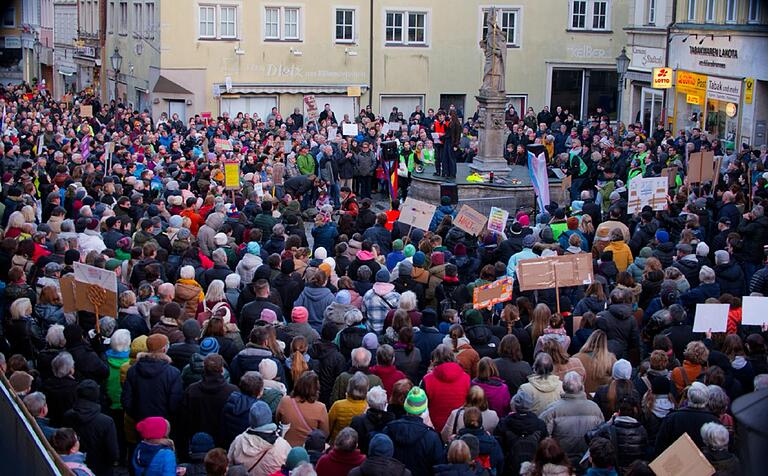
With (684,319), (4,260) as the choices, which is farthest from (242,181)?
(684,319)

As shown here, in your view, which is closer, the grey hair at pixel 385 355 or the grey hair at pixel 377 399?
the grey hair at pixel 377 399

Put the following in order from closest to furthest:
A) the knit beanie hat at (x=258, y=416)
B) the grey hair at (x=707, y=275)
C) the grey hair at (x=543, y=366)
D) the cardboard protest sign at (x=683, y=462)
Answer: the cardboard protest sign at (x=683, y=462) → the knit beanie hat at (x=258, y=416) → the grey hair at (x=543, y=366) → the grey hair at (x=707, y=275)

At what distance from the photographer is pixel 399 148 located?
86.9 ft

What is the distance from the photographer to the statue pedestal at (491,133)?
78.7 ft

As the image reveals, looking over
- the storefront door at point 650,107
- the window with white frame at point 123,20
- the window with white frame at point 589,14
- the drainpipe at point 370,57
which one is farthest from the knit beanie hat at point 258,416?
the window with white frame at point 123,20

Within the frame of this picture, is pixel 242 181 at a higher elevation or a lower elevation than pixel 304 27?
lower

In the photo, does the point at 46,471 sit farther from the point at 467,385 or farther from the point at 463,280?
the point at 463,280

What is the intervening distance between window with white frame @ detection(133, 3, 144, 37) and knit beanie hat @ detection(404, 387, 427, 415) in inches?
1366

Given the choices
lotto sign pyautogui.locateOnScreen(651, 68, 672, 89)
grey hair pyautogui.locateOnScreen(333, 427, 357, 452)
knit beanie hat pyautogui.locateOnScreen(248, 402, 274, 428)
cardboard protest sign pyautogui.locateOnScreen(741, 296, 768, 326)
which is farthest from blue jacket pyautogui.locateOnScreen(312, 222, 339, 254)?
lotto sign pyautogui.locateOnScreen(651, 68, 672, 89)

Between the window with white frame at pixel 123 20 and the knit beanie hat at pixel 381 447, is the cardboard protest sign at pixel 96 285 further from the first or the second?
the window with white frame at pixel 123 20

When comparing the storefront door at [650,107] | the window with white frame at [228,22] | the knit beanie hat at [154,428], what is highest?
the window with white frame at [228,22]

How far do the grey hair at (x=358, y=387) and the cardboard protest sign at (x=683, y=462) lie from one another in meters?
2.39

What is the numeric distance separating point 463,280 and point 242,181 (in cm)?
879

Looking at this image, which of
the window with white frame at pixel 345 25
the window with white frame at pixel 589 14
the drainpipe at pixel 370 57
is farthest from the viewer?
the window with white frame at pixel 589 14
